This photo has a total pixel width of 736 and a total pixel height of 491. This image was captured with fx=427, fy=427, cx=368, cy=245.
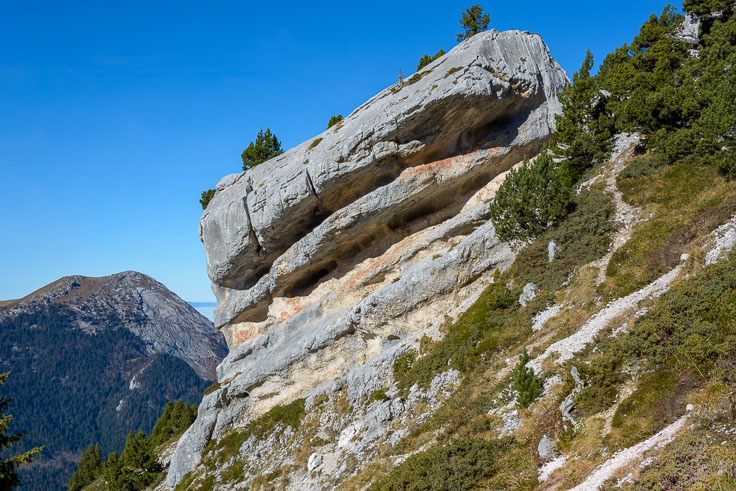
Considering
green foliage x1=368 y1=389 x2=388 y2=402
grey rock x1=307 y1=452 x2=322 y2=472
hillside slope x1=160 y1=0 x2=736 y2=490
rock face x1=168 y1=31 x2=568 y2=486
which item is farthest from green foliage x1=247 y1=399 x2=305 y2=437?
green foliage x1=368 y1=389 x2=388 y2=402

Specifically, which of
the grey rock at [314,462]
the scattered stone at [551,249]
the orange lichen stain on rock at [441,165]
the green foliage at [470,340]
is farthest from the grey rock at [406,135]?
the grey rock at [314,462]

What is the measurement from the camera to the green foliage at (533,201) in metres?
26.0

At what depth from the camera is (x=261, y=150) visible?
47875 millimetres

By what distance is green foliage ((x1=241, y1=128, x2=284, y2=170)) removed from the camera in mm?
47875

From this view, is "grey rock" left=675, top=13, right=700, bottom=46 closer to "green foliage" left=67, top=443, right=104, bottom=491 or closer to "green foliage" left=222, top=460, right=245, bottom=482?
"green foliage" left=222, top=460, right=245, bottom=482

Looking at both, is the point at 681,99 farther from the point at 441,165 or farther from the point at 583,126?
the point at 441,165

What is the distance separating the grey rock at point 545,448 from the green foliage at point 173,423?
199 ft

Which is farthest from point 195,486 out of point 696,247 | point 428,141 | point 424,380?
point 696,247

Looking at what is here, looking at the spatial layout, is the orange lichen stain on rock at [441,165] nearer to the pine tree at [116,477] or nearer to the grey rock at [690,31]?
the grey rock at [690,31]

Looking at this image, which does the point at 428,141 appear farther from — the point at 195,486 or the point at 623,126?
the point at 195,486

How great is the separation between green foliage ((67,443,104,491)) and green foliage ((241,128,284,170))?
56373 millimetres

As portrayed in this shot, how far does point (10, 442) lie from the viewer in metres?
21.6

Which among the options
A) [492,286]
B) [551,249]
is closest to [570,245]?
[551,249]

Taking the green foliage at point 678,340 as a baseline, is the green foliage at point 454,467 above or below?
below
